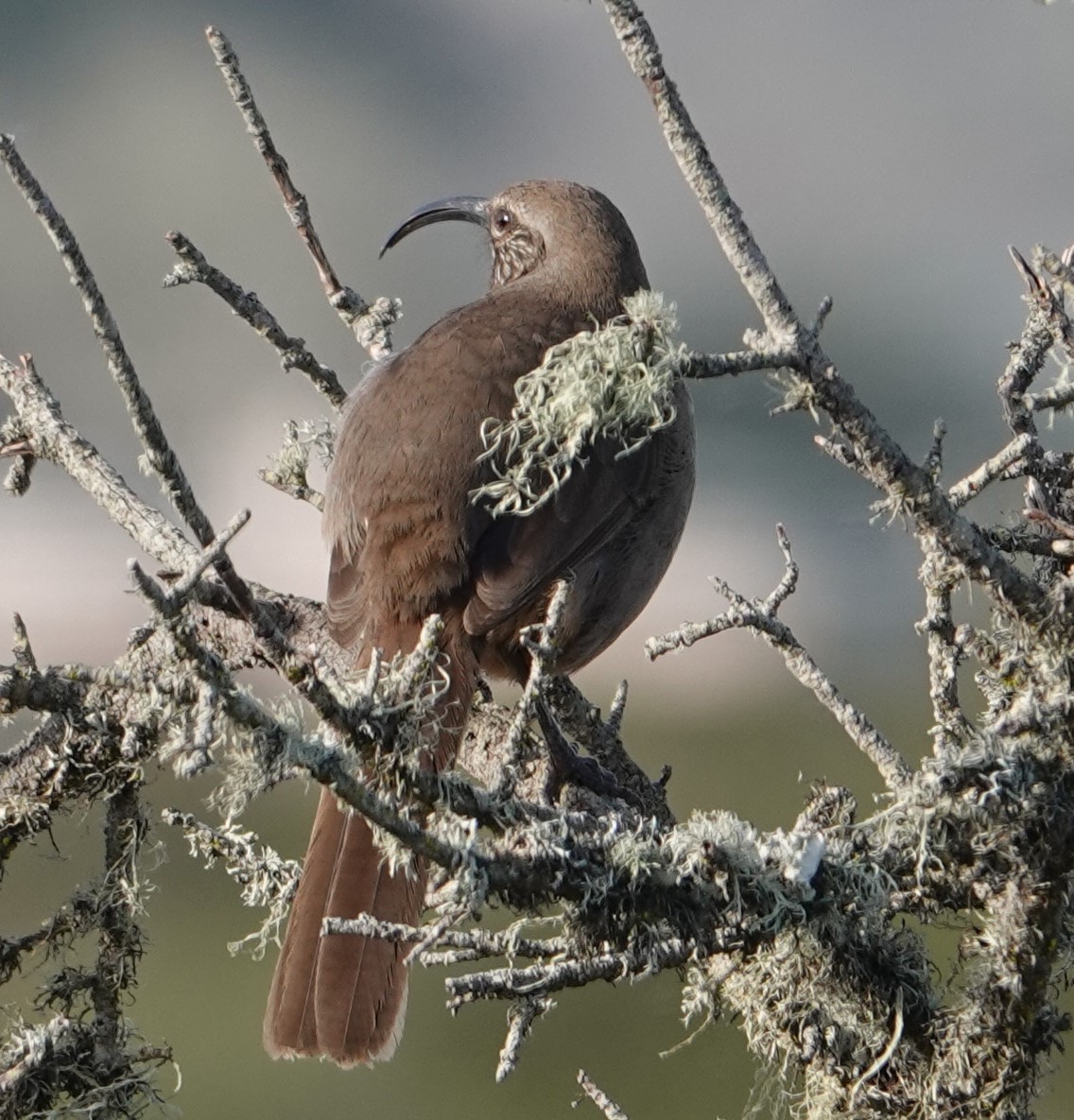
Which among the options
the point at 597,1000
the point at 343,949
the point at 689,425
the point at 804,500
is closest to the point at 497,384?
the point at 689,425

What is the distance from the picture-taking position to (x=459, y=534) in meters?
3.26

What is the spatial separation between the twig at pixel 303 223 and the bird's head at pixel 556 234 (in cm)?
49

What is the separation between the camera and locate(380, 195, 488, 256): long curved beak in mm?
4516

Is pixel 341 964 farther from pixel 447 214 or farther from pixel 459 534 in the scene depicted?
pixel 447 214

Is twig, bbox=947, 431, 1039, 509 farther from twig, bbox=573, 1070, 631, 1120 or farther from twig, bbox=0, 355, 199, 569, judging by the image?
twig, bbox=0, 355, 199, 569

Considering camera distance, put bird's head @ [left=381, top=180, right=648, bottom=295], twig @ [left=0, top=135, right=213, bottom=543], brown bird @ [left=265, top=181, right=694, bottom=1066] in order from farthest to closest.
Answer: bird's head @ [left=381, top=180, right=648, bottom=295], brown bird @ [left=265, top=181, right=694, bottom=1066], twig @ [left=0, top=135, right=213, bottom=543]

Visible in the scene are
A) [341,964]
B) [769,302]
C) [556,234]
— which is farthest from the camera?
[556,234]

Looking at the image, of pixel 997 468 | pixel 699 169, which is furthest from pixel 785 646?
pixel 699 169

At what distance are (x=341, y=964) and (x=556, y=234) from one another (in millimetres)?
2215

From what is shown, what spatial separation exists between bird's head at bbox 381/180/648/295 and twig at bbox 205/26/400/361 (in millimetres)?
486

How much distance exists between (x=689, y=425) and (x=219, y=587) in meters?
1.90

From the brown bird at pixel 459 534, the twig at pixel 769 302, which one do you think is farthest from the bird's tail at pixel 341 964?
the twig at pixel 769 302

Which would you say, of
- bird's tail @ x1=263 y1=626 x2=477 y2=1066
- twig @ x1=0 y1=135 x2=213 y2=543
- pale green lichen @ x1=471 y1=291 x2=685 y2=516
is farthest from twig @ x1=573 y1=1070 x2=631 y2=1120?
twig @ x1=0 y1=135 x2=213 y2=543

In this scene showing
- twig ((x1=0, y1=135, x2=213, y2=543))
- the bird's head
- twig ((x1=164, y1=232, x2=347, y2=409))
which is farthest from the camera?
the bird's head
